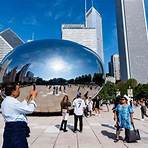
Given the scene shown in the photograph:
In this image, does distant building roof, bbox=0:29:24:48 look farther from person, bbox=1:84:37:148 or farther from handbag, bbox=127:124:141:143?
person, bbox=1:84:37:148

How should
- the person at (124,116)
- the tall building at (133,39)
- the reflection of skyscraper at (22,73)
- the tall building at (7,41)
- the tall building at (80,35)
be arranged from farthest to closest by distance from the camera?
the tall building at (133,39) < the tall building at (80,35) < the tall building at (7,41) < the reflection of skyscraper at (22,73) < the person at (124,116)

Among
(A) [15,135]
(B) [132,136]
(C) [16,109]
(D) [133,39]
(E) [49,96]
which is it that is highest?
(D) [133,39]

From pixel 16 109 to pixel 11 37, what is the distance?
141201 mm

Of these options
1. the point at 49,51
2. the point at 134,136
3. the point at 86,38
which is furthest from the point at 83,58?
the point at 86,38

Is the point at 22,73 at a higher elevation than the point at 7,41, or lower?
lower

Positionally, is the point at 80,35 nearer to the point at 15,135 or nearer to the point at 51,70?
the point at 51,70

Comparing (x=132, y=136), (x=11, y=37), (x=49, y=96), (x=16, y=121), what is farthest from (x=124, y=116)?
(x=11, y=37)

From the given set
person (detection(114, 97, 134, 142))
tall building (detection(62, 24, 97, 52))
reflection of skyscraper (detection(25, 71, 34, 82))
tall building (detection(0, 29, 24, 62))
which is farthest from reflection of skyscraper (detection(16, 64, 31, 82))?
tall building (detection(62, 24, 97, 52))

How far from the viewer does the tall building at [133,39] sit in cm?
13588

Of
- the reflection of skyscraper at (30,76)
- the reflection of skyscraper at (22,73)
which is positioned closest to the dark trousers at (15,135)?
the reflection of skyscraper at (30,76)

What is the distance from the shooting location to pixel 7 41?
133 m

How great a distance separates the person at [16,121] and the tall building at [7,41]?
115 m

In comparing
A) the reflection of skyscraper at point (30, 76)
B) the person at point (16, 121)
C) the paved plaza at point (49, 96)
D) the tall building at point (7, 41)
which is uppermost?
the tall building at point (7, 41)

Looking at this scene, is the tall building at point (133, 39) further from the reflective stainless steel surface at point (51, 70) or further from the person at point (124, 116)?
the person at point (124, 116)
